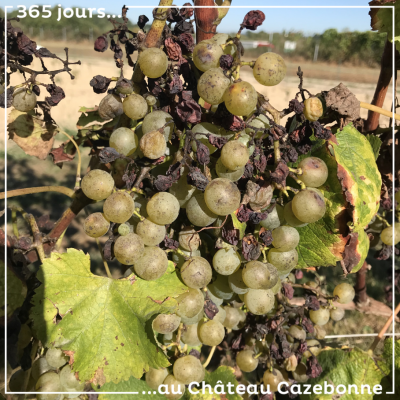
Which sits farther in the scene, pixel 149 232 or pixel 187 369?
pixel 187 369

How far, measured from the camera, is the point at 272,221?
0.82m

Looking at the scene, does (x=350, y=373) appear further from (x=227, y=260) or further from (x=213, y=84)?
Answer: (x=213, y=84)

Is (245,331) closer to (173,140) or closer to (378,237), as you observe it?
(378,237)

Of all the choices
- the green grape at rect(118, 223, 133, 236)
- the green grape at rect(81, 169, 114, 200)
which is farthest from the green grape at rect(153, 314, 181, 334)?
the green grape at rect(81, 169, 114, 200)

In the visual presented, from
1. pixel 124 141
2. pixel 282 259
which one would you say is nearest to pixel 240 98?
pixel 124 141

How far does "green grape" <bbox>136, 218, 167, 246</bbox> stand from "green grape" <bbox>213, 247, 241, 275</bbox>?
15 centimetres

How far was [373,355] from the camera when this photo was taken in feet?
4.17

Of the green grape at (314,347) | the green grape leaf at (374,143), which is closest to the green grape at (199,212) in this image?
the green grape leaf at (374,143)

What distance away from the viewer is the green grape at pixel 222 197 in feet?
2.29

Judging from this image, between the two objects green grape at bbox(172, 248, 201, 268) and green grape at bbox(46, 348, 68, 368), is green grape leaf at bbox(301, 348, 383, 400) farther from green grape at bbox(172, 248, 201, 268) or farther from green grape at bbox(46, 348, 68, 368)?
green grape at bbox(46, 348, 68, 368)

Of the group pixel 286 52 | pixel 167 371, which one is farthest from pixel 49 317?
pixel 286 52

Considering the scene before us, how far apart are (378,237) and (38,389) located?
127 centimetres

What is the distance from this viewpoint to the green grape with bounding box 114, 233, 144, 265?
0.77 metres

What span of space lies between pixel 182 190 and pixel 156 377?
611 mm
